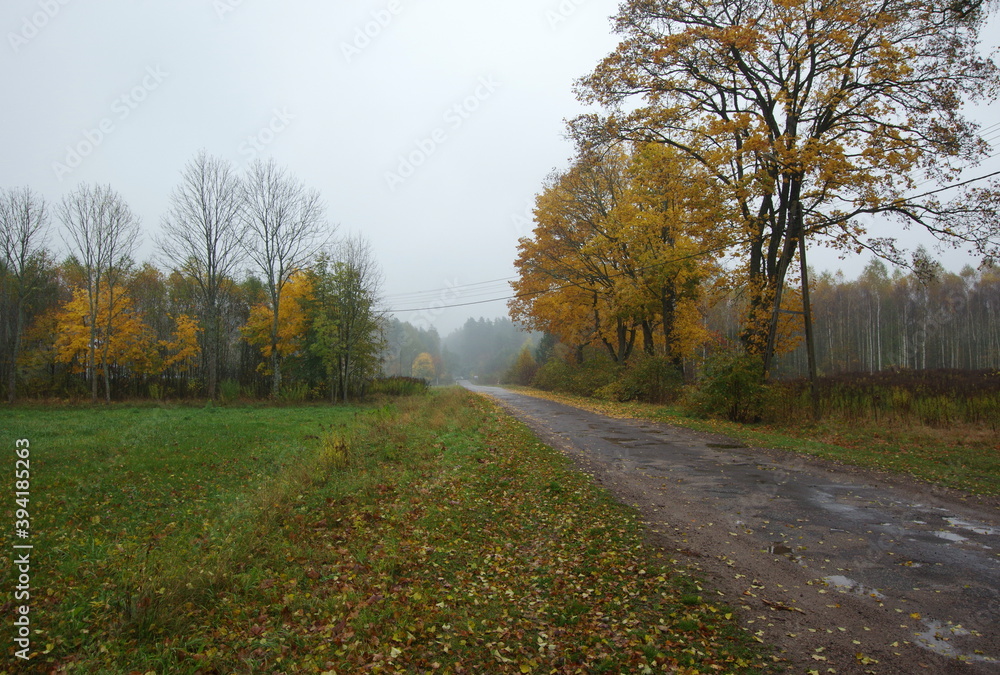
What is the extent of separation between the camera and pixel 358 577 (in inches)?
205

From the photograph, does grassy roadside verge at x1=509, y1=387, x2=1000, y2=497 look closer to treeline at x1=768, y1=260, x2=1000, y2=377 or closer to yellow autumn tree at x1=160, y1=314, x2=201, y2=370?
yellow autumn tree at x1=160, y1=314, x2=201, y2=370

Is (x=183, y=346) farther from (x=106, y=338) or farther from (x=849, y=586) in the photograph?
(x=849, y=586)

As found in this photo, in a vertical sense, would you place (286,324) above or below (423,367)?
above

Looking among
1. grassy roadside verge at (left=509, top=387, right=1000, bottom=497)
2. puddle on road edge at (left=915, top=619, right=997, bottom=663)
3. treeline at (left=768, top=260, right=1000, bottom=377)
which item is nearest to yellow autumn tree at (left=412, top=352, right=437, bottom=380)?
treeline at (left=768, top=260, right=1000, bottom=377)

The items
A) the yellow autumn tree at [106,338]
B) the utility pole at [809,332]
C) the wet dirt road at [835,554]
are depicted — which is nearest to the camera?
the wet dirt road at [835,554]

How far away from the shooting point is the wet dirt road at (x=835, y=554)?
3.61 meters

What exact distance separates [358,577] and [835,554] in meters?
4.95

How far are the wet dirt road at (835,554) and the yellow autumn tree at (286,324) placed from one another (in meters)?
27.4

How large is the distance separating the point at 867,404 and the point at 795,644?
13848 millimetres

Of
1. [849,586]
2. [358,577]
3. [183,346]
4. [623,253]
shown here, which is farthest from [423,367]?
[849,586]

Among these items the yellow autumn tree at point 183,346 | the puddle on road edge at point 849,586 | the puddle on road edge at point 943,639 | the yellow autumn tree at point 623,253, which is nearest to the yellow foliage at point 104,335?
the yellow autumn tree at point 183,346

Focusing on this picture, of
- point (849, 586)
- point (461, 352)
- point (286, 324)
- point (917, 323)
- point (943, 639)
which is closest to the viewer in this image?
point (943, 639)

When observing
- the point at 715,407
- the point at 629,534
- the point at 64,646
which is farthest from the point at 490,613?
the point at 715,407

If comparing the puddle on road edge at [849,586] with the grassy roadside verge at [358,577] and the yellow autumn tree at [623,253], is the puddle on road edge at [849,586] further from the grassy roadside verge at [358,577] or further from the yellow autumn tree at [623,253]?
the yellow autumn tree at [623,253]
